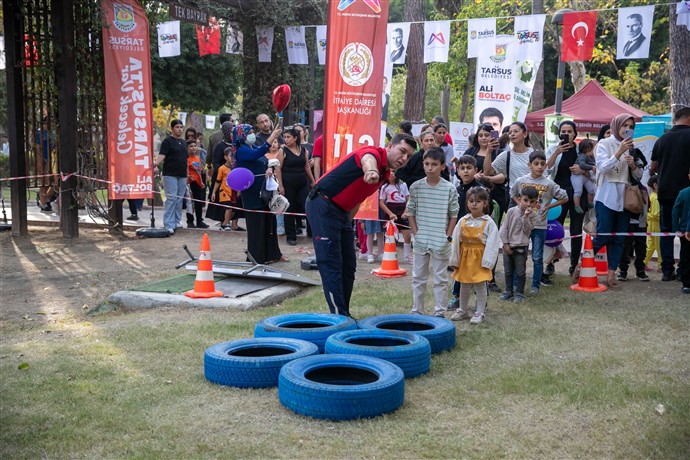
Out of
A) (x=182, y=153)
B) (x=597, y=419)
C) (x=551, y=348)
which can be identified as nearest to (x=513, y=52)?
(x=182, y=153)

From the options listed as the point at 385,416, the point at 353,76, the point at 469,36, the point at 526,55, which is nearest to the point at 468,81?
the point at 469,36

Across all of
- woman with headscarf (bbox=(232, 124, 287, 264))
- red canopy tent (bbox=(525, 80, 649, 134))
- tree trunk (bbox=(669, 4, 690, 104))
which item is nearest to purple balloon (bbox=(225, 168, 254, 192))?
woman with headscarf (bbox=(232, 124, 287, 264))

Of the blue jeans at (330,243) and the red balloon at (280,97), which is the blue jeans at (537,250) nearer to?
the blue jeans at (330,243)

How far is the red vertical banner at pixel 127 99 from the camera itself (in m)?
12.4

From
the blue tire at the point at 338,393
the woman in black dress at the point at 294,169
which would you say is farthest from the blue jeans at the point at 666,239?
the blue tire at the point at 338,393

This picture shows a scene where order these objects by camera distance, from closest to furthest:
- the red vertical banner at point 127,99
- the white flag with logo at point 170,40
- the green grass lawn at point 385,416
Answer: the green grass lawn at point 385,416, the red vertical banner at point 127,99, the white flag with logo at point 170,40

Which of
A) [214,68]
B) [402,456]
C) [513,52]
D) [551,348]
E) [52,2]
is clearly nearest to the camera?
[402,456]

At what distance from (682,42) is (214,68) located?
20.1 metres

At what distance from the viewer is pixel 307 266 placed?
389 inches

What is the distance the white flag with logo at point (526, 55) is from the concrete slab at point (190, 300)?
8558mm

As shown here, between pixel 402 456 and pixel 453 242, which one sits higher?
pixel 453 242

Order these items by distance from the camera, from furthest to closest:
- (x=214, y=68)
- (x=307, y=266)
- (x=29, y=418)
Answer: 1. (x=214, y=68)
2. (x=307, y=266)
3. (x=29, y=418)

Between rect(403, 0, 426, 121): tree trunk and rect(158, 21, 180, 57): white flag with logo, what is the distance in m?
5.91

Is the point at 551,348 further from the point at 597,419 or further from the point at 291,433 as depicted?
the point at 291,433
